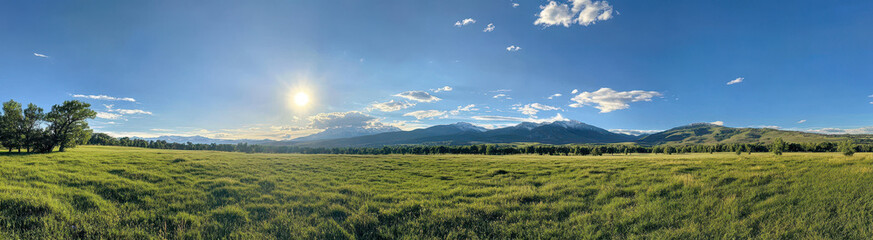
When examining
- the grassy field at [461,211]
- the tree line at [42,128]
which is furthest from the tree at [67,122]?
the grassy field at [461,211]

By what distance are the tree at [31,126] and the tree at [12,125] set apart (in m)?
0.34

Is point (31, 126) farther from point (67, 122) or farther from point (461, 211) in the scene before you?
point (461, 211)

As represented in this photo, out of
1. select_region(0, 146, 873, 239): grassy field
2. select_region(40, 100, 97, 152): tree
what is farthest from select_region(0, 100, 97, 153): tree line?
select_region(0, 146, 873, 239): grassy field

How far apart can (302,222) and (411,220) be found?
2.72 m

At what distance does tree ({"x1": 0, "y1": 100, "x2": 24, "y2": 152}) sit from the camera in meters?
33.5

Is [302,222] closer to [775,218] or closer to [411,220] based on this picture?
[411,220]

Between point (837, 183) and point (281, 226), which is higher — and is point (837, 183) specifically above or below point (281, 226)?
above

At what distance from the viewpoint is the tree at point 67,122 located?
118ft

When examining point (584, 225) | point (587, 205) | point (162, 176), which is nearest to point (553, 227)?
point (584, 225)

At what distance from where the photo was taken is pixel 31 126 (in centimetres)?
3538

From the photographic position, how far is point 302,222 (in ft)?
24.0

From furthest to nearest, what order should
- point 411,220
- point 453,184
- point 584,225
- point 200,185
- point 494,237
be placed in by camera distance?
point 453,184
point 200,185
point 411,220
point 584,225
point 494,237

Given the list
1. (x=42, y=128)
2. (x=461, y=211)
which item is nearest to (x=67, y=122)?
(x=42, y=128)

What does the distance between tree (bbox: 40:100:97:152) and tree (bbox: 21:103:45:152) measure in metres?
0.95
